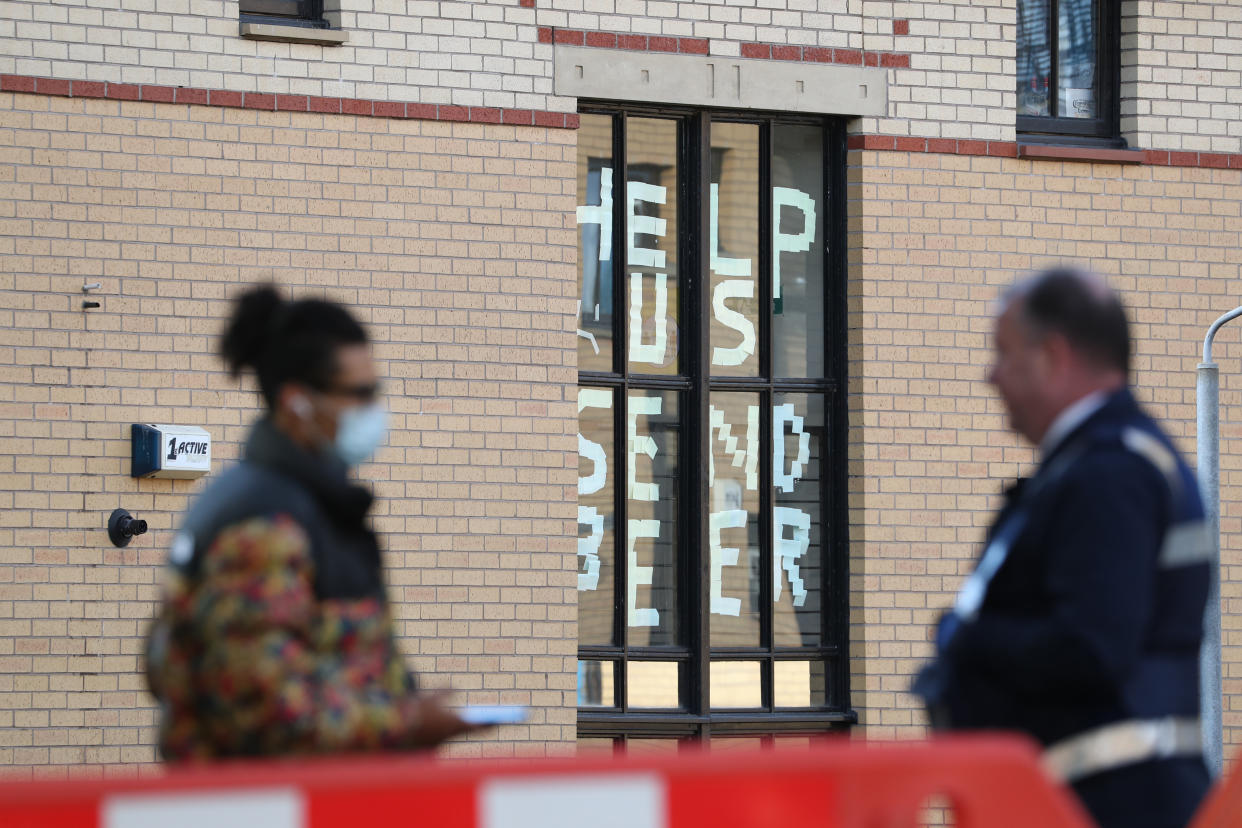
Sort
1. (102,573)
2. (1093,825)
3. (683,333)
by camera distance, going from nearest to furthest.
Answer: (1093,825)
(102,573)
(683,333)

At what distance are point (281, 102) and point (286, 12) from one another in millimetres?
608

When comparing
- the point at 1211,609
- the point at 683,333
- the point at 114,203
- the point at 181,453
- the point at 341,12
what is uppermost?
the point at 341,12

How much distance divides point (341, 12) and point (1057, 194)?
4261 mm

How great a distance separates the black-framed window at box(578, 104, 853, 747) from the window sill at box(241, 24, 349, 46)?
147cm

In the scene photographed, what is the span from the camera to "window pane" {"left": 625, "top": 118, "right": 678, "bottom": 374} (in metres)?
9.87

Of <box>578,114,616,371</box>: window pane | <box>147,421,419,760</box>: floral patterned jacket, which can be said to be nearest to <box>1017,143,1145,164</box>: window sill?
<box>578,114,616,371</box>: window pane

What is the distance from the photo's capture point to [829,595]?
33.2ft

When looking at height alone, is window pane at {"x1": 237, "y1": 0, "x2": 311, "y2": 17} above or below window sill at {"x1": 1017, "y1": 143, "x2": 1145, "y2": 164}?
above

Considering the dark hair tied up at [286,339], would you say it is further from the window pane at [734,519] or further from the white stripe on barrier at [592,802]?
the window pane at [734,519]

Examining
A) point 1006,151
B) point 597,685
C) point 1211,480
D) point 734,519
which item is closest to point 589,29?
point 1006,151

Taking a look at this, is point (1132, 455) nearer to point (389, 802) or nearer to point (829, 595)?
point (389, 802)

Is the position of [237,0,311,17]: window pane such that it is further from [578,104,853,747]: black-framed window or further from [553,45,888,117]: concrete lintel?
[578,104,853,747]: black-framed window

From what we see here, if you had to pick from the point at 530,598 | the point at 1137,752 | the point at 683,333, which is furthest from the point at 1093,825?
the point at 683,333

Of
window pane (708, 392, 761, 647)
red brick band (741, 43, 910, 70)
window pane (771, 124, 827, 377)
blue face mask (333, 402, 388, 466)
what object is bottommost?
window pane (708, 392, 761, 647)
